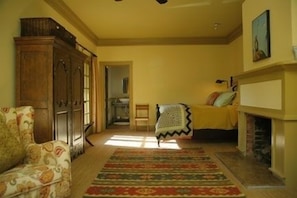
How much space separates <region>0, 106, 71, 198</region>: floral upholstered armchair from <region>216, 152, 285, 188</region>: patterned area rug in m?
1.96

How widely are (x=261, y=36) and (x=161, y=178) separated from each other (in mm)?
2329

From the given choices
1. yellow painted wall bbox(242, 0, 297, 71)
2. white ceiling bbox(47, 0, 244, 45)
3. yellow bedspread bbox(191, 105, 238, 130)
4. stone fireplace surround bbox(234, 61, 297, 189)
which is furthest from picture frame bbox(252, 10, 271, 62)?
yellow bedspread bbox(191, 105, 238, 130)

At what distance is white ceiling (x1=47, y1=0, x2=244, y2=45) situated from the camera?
4762mm

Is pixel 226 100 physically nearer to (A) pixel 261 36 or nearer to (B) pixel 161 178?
(A) pixel 261 36

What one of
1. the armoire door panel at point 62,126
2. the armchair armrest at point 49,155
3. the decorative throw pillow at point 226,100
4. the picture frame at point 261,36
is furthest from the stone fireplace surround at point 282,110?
the armoire door panel at point 62,126

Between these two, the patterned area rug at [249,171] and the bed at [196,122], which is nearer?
the patterned area rug at [249,171]

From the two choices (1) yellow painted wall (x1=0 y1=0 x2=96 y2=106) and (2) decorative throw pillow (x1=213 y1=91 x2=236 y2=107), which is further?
(2) decorative throw pillow (x1=213 y1=91 x2=236 y2=107)

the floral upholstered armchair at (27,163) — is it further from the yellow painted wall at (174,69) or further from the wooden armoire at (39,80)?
the yellow painted wall at (174,69)

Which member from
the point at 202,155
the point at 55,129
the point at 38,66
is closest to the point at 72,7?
the point at 38,66

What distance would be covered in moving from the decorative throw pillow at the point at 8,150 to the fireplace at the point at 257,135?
11.0ft

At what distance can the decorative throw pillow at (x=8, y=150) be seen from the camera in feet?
6.49

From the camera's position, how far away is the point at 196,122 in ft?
17.0

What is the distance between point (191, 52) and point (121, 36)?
2.07m

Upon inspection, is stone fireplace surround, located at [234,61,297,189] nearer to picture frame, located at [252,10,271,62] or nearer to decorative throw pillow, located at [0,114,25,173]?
picture frame, located at [252,10,271,62]
